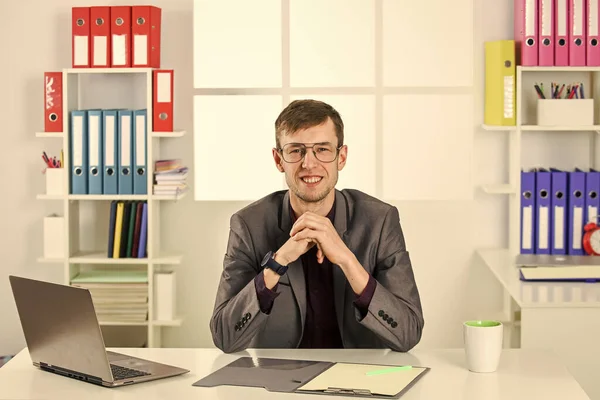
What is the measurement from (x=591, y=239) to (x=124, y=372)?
2.64 m

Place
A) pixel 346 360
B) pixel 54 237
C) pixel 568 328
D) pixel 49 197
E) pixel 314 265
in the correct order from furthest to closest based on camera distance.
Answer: pixel 54 237, pixel 49 197, pixel 568 328, pixel 314 265, pixel 346 360

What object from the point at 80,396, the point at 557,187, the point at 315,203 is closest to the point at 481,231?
the point at 557,187

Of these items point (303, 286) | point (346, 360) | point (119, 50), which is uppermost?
point (119, 50)

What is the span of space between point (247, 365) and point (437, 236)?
2.41m

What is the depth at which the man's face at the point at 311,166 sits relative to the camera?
2.78 metres

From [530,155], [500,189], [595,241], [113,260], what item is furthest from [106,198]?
[595,241]

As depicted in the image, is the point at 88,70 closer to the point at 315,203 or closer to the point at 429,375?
the point at 315,203

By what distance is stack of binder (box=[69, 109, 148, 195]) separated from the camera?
4.40 meters

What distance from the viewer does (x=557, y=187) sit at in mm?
4316

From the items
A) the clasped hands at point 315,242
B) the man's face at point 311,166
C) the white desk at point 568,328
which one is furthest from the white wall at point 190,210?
the clasped hands at point 315,242

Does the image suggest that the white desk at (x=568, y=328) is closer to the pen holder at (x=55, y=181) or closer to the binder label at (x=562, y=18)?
the binder label at (x=562, y=18)

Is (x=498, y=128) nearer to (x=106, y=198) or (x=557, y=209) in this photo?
(x=557, y=209)

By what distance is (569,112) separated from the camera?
4.32m

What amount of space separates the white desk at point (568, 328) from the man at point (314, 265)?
89 cm
